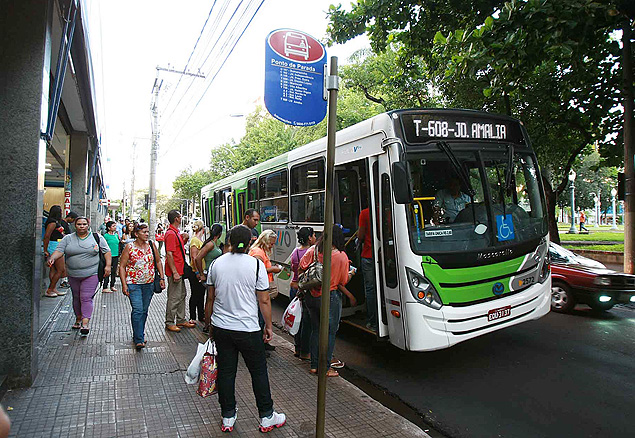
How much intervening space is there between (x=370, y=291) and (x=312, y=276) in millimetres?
1259

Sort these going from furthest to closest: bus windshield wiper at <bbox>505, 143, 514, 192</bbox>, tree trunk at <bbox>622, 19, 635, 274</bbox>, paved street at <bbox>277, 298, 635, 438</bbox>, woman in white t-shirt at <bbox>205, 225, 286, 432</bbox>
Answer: tree trunk at <bbox>622, 19, 635, 274</bbox>
bus windshield wiper at <bbox>505, 143, 514, 192</bbox>
paved street at <bbox>277, 298, 635, 438</bbox>
woman in white t-shirt at <bbox>205, 225, 286, 432</bbox>

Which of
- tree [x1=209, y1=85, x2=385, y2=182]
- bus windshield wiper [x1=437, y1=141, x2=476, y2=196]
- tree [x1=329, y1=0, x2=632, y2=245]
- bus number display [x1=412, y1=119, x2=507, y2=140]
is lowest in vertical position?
bus windshield wiper [x1=437, y1=141, x2=476, y2=196]

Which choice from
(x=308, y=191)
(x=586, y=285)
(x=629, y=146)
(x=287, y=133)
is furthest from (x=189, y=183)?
(x=586, y=285)

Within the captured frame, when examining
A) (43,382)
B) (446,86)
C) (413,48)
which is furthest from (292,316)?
(446,86)

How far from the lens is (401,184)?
15.5 ft

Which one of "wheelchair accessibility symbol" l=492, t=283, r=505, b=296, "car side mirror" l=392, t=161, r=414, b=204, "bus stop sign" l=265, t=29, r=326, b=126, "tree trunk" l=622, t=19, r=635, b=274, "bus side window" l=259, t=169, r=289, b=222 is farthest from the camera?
"tree trunk" l=622, t=19, r=635, b=274

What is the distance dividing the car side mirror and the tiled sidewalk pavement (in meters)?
2.14

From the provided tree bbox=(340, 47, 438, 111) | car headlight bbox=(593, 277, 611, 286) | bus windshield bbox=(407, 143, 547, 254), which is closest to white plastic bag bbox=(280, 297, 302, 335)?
bus windshield bbox=(407, 143, 547, 254)

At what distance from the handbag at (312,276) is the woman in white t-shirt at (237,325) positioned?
46.8 inches

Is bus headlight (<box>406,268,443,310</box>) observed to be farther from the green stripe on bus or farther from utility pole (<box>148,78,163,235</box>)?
utility pole (<box>148,78,163,235</box>)

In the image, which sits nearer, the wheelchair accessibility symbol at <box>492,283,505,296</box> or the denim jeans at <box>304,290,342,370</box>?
the denim jeans at <box>304,290,342,370</box>

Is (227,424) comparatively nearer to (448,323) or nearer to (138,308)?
(448,323)

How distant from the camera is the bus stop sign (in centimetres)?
397

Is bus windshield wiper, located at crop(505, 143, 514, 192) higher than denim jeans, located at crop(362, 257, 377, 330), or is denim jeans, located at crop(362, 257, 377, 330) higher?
bus windshield wiper, located at crop(505, 143, 514, 192)
